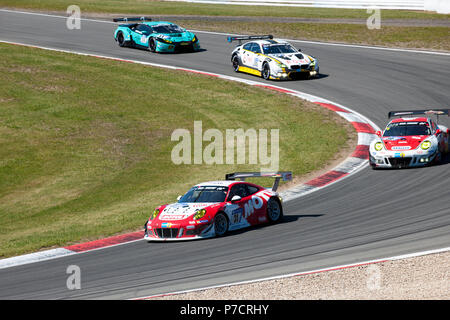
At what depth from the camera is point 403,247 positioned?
42.9 ft

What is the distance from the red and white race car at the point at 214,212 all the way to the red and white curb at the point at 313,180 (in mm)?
1130

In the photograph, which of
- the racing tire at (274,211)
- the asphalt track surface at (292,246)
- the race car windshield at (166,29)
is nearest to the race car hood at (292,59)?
the asphalt track surface at (292,246)

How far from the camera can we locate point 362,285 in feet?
35.8

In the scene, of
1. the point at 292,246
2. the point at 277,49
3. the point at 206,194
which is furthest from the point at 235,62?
the point at 292,246

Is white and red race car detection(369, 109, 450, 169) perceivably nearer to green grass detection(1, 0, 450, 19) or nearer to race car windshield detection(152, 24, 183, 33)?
race car windshield detection(152, 24, 183, 33)

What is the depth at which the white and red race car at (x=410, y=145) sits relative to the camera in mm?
20766

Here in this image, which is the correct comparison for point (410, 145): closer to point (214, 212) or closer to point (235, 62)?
point (214, 212)

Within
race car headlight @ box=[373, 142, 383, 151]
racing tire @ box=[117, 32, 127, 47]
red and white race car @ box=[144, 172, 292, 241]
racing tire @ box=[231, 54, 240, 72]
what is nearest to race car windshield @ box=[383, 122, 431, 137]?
race car headlight @ box=[373, 142, 383, 151]

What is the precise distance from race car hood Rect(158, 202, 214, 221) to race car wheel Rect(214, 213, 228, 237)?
35 centimetres

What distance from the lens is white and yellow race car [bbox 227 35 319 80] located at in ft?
104

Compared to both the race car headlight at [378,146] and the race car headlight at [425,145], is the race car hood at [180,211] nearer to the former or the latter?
the race car headlight at [378,146]

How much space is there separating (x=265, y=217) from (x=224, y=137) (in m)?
9.93
